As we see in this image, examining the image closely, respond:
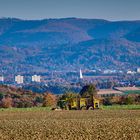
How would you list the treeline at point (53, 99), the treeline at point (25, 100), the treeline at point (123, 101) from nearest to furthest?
the treeline at point (53, 99) → the treeline at point (123, 101) → the treeline at point (25, 100)

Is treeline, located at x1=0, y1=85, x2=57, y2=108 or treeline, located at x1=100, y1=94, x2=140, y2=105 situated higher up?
treeline, located at x1=100, y1=94, x2=140, y2=105

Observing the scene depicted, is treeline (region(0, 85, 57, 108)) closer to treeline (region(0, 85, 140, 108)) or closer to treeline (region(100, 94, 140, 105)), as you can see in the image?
treeline (region(0, 85, 140, 108))

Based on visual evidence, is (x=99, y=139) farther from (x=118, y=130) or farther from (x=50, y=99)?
(x=50, y=99)

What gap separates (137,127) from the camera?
38.2 metres

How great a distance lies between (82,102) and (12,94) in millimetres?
44544

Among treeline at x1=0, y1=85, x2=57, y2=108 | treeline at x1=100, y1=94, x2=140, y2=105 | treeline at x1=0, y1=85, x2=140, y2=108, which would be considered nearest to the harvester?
treeline at x1=0, y1=85, x2=140, y2=108

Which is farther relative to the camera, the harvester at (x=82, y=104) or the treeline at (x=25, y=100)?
the treeline at (x=25, y=100)

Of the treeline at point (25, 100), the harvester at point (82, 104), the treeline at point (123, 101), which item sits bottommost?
the treeline at point (25, 100)

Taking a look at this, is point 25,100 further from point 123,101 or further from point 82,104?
point 82,104

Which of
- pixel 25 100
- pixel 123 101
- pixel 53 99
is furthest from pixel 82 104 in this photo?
pixel 25 100

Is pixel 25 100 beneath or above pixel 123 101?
beneath

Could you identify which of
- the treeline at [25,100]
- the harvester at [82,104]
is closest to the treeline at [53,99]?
the treeline at [25,100]

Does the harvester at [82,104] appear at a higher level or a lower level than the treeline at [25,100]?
higher

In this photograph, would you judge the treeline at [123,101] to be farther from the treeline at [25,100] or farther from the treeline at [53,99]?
the treeline at [25,100]
